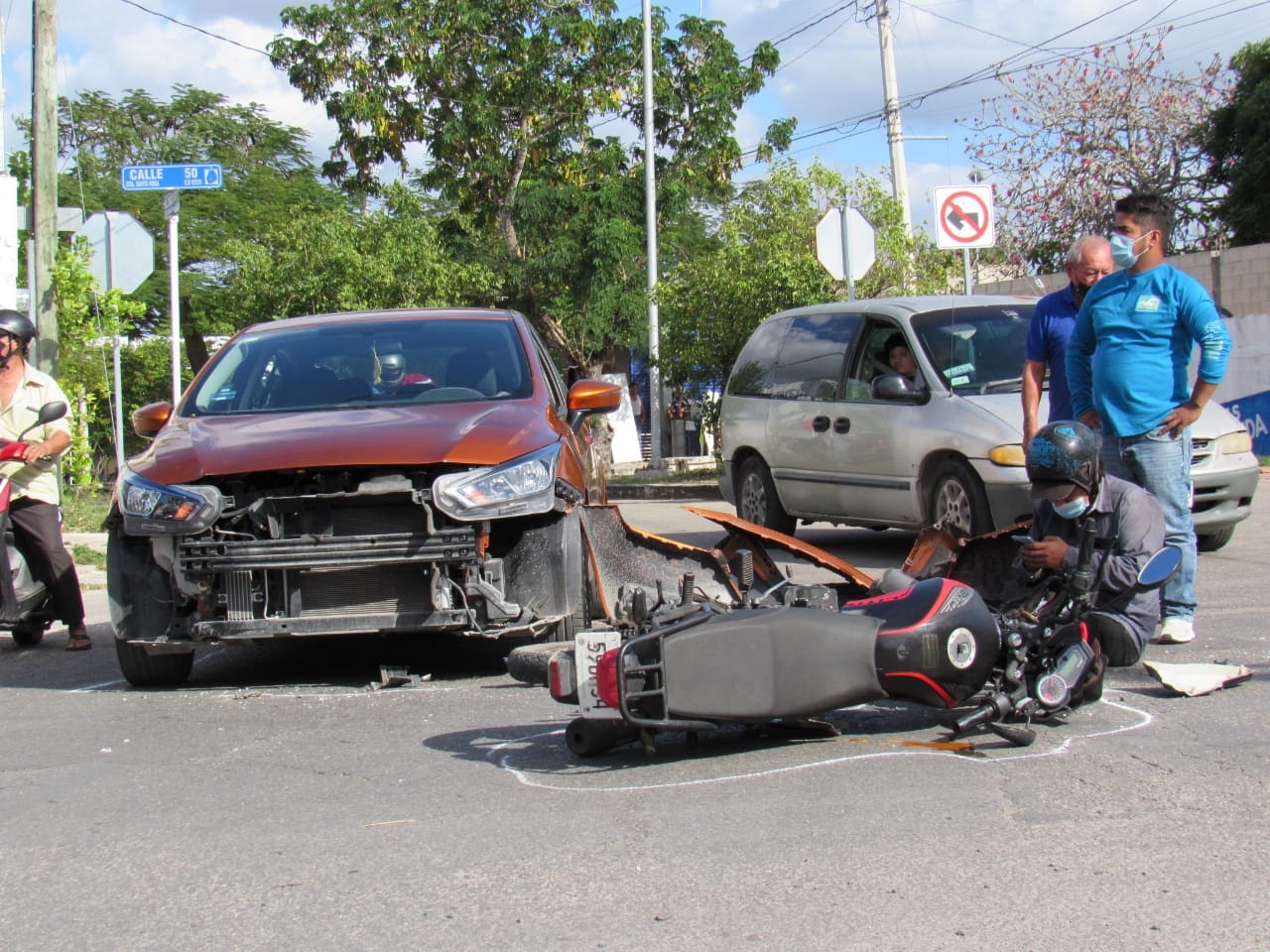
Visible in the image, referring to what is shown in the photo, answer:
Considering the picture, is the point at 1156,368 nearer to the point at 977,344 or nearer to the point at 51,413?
the point at 977,344

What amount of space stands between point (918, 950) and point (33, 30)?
14.2 meters

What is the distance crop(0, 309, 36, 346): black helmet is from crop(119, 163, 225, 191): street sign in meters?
5.11

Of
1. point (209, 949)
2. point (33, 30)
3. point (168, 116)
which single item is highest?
point (168, 116)

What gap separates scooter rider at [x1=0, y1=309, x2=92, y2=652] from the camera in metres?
7.84

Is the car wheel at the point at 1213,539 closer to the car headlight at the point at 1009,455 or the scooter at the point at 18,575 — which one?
the car headlight at the point at 1009,455

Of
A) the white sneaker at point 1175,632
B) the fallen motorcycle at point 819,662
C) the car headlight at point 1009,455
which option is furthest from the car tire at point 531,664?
the car headlight at point 1009,455

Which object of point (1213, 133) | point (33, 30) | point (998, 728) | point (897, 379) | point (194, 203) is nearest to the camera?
point (998, 728)

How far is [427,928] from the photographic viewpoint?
332 cm

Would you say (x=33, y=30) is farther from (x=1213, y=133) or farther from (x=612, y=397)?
(x=1213, y=133)

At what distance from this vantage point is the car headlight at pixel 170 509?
594 centimetres

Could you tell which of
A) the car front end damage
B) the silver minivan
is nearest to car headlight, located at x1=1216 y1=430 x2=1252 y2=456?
the silver minivan

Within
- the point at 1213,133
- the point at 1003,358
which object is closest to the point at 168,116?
the point at 1213,133

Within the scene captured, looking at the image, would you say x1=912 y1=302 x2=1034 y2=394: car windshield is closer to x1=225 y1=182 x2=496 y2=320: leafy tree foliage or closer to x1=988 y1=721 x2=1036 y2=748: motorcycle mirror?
x1=988 y1=721 x2=1036 y2=748: motorcycle mirror

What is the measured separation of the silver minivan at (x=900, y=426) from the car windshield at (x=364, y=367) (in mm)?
3109
